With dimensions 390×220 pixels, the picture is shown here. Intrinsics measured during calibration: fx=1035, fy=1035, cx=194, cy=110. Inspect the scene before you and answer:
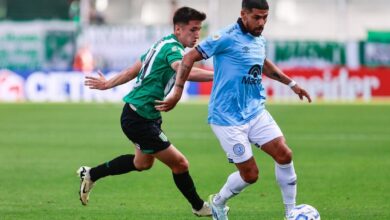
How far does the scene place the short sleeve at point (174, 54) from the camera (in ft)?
35.2

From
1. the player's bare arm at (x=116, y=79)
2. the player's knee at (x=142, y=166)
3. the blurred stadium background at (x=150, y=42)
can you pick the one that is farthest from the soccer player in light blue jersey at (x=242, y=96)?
the blurred stadium background at (x=150, y=42)

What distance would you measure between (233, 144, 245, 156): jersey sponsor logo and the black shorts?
0.97 m

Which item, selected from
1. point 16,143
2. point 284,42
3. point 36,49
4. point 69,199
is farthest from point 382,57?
point 69,199

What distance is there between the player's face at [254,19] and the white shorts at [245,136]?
88cm

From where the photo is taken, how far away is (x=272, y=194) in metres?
13.8

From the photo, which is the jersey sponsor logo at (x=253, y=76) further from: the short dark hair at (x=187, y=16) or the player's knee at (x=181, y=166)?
the player's knee at (x=181, y=166)

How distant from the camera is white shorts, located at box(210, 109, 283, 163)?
10.5 meters

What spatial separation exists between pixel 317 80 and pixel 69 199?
914 inches

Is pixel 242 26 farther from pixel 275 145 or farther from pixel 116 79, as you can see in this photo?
pixel 116 79

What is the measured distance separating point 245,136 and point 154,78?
47.5 inches

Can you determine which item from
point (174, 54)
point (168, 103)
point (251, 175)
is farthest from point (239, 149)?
point (174, 54)

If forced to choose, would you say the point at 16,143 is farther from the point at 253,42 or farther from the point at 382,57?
the point at 382,57

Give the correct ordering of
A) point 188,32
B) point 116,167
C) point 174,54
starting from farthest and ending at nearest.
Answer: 1. point 116,167
2. point 188,32
3. point 174,54

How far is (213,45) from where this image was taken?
406 inches
